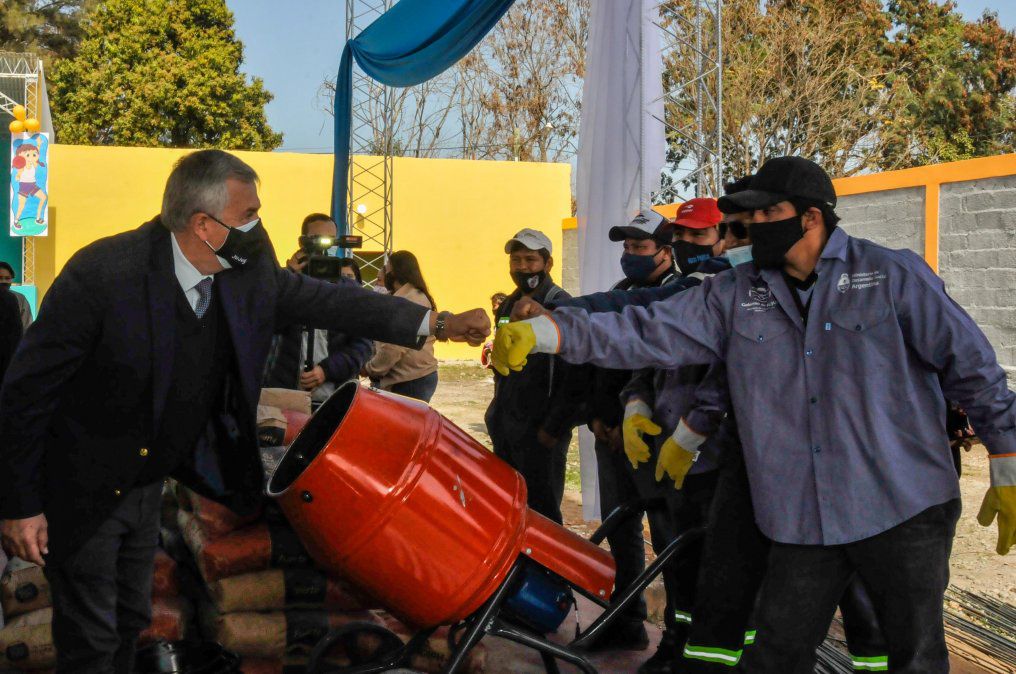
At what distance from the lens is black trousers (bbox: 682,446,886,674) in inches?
111

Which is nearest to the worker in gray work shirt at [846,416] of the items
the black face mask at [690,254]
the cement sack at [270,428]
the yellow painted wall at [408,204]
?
the black face mask at [690,254]

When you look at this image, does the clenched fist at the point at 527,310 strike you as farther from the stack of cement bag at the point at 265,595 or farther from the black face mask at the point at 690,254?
the stack of cement bag at the point at 265,595

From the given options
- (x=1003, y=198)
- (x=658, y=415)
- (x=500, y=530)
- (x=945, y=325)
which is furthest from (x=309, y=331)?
(x=1003, y=198)

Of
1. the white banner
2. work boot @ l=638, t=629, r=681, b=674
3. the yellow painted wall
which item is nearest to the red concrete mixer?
work boot @ l=638, t=629, r=681, b=674

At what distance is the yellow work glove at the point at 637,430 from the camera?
11.7 feet

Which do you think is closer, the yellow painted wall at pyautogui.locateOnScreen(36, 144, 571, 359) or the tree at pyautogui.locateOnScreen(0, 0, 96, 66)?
the yellow painted wall at pyautogui.locateOnScreen(36, 144, 571, 359)

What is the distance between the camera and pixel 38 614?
137 inches

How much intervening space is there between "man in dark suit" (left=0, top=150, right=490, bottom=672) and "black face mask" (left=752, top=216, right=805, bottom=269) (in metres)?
1.39

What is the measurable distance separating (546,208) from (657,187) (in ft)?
45.8

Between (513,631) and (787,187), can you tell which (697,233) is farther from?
(513,631)

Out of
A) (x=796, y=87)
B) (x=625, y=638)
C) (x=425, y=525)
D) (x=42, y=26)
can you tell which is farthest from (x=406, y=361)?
(x=42, y=26)

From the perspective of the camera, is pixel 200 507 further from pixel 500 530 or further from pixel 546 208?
pixel 546 208

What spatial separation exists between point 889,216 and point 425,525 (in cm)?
722

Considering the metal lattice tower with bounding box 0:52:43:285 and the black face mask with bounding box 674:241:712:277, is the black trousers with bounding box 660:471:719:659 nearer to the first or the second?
the black face mask with bounding box 674:241:712:277
